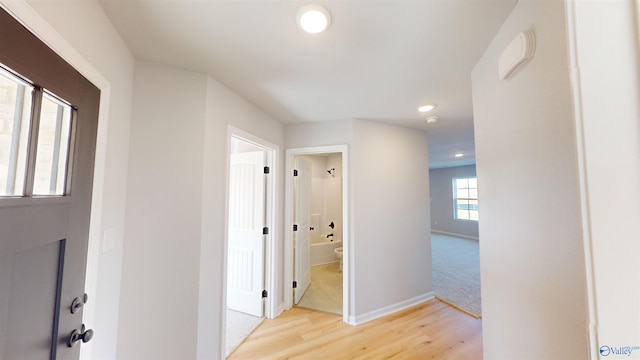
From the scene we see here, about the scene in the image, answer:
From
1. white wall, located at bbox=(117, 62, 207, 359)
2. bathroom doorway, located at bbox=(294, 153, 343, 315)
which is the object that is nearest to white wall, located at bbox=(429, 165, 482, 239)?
bathroom doorway, located at bbox=(294, 153, 343, 315)

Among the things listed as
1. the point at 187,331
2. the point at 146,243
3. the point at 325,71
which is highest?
the point at 325,71

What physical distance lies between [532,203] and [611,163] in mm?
846

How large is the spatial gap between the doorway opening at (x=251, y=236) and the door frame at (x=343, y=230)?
0.24 meters

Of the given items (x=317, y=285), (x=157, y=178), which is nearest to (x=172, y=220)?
(x=157, y=178)

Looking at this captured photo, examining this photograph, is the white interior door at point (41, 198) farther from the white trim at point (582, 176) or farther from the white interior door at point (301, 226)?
the white interior door at point (301, 226)

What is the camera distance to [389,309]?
2713 millimetres

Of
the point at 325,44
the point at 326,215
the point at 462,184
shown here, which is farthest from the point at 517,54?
the point at 462,184

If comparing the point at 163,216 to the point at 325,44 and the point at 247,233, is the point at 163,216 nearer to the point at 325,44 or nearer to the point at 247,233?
the point at 247,233

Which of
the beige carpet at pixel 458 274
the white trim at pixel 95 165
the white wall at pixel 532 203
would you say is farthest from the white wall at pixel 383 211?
the white trim at pixel 95 165

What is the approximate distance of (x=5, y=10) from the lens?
0.61 m

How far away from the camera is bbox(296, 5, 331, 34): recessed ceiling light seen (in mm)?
1095

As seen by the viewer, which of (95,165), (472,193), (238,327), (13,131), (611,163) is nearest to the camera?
(611,163)

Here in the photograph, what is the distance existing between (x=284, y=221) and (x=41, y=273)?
2.12m

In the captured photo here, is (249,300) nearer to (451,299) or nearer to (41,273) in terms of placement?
(41,273)
